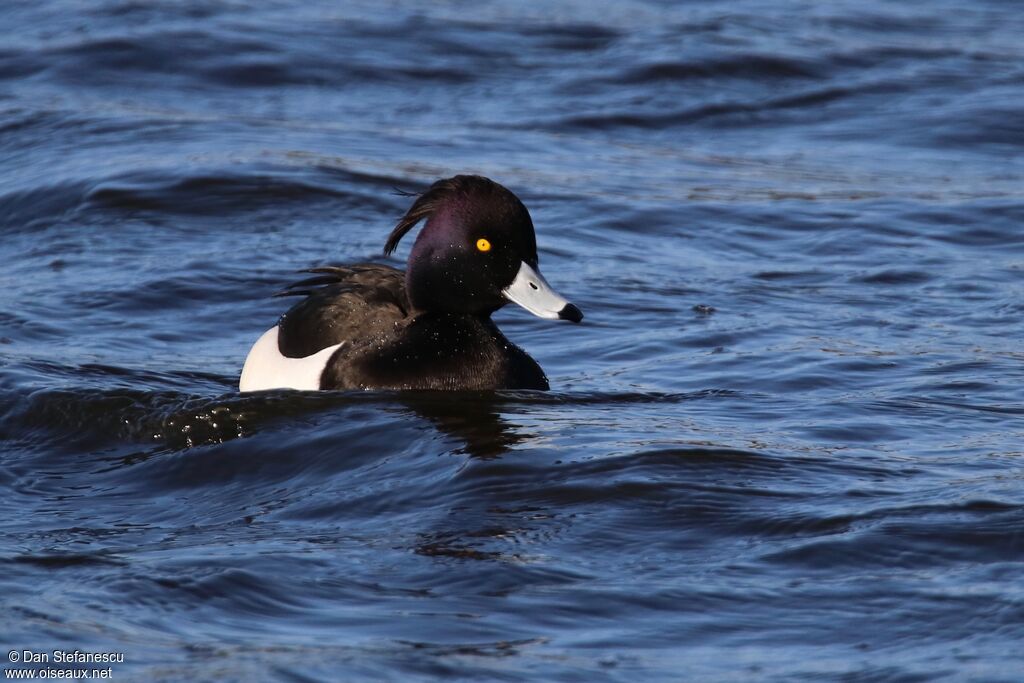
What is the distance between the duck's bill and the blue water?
38 centimetres

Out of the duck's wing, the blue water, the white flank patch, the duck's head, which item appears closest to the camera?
the blue water

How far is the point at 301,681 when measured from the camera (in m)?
4.64

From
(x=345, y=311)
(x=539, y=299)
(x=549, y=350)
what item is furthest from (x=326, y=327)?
(x=549, y=350)

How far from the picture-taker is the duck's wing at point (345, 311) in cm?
769

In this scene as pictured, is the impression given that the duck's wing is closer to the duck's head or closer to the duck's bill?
the duck's head

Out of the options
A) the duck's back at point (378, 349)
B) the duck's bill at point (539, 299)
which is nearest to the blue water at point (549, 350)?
the duck's back at point (378, 349)

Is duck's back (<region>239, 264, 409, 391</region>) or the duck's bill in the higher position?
the duck's bill

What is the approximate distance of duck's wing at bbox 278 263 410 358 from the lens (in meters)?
7.69

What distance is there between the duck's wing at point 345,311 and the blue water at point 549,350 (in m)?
0.40

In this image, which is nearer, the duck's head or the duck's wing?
the duck's head

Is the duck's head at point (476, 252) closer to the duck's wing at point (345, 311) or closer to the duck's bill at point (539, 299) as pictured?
the duck's bill at point (539, 299)

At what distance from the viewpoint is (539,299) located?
7.48 metres

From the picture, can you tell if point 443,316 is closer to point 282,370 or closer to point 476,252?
point 476,252

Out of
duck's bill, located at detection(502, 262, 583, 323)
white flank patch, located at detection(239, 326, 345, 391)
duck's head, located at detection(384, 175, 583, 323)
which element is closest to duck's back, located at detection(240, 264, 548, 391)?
white flank patch, located at detection(239, 326, 345, 391)
